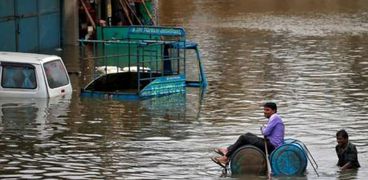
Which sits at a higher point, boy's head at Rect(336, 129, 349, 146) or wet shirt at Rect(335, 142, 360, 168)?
boy's head at Rect(336, 129, 349, 146)

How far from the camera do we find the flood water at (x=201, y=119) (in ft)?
57.9

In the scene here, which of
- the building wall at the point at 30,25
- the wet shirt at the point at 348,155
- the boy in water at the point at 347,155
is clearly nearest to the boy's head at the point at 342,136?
the boy in water at the point at 347,155

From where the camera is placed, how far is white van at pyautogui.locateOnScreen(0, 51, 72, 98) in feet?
81.3

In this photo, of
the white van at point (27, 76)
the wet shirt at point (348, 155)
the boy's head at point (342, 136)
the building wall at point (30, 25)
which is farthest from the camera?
the building wall at point (30, 25)

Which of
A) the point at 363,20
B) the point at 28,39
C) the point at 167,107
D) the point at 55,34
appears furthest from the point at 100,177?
the point at 363,20

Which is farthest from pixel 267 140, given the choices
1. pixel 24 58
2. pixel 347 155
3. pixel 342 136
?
pixel 24 58

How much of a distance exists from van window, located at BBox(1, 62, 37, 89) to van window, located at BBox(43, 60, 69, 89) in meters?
0.39

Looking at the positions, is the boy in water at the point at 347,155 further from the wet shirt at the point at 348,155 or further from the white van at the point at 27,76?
the white van at the point at 27,76

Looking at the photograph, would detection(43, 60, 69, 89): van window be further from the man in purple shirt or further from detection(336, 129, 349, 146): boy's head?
detection(336, 129, 349, 146): boy's head

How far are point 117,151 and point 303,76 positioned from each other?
14.4m

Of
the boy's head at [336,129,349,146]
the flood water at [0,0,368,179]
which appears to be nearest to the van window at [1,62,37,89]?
the flood water at [0,0,368,179]

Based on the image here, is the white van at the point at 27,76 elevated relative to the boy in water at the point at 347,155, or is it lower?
elevated

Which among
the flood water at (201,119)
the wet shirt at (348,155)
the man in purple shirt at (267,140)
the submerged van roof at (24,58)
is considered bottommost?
the flood water at (201,119)

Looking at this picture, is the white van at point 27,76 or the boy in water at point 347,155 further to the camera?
the white van at point 27,76
